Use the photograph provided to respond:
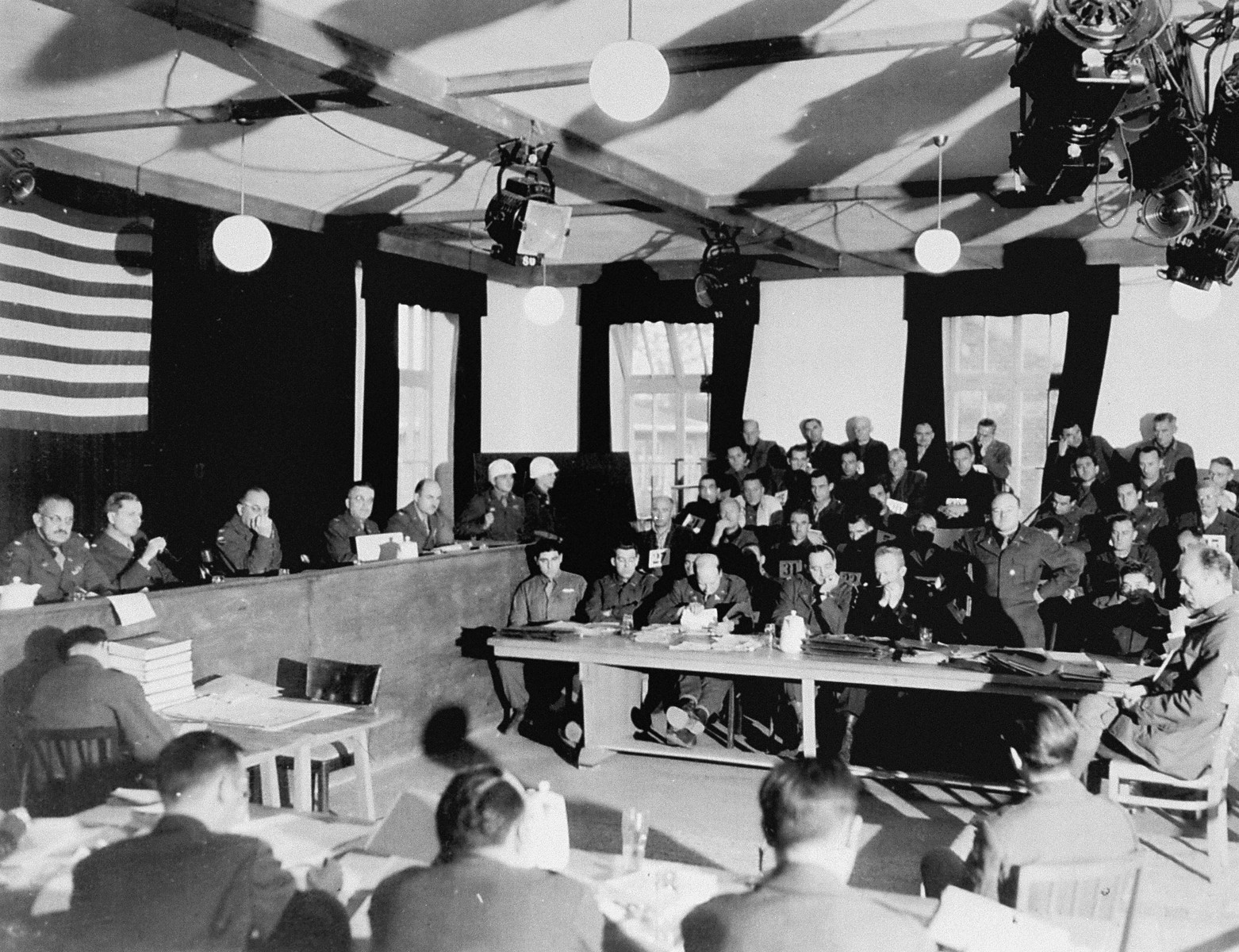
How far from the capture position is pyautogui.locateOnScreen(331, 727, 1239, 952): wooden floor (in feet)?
13.8

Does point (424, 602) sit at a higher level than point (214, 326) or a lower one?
lower

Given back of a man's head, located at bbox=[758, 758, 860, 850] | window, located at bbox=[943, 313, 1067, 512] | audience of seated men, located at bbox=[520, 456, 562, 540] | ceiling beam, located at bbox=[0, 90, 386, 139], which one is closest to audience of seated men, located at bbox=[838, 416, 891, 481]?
window, located at bbox=[943, 313, 1067, 512]

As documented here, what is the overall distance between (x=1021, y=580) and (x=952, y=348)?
4912 mm

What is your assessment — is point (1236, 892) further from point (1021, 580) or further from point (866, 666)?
point (1021, 580)

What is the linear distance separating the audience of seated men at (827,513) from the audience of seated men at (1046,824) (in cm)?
687

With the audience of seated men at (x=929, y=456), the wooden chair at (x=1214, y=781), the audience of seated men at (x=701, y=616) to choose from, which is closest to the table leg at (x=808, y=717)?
the audience of seated men at (x=701, y=616)

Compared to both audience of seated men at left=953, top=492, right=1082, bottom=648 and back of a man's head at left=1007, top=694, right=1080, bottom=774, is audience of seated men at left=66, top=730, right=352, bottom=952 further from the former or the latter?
audience of seated men at left=953, top=492, right=1082, bottom=648

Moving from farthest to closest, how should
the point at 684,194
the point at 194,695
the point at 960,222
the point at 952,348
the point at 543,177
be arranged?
1. the point at 952,348
2. the point at 960,222
3. the point at 684,194
4. the point at 543,177
5. the point at 194,695

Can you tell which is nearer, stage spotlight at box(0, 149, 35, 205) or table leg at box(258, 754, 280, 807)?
table leg at box(258, 754, 280, 807)

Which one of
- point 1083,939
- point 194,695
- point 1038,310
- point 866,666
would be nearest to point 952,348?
point 1038,310

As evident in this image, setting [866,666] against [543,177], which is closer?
[866,666]

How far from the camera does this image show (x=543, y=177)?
625 cm

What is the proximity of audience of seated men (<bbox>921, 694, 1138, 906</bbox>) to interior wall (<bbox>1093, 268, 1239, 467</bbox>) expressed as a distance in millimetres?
8455

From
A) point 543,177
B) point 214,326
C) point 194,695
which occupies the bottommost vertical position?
point 194,695
